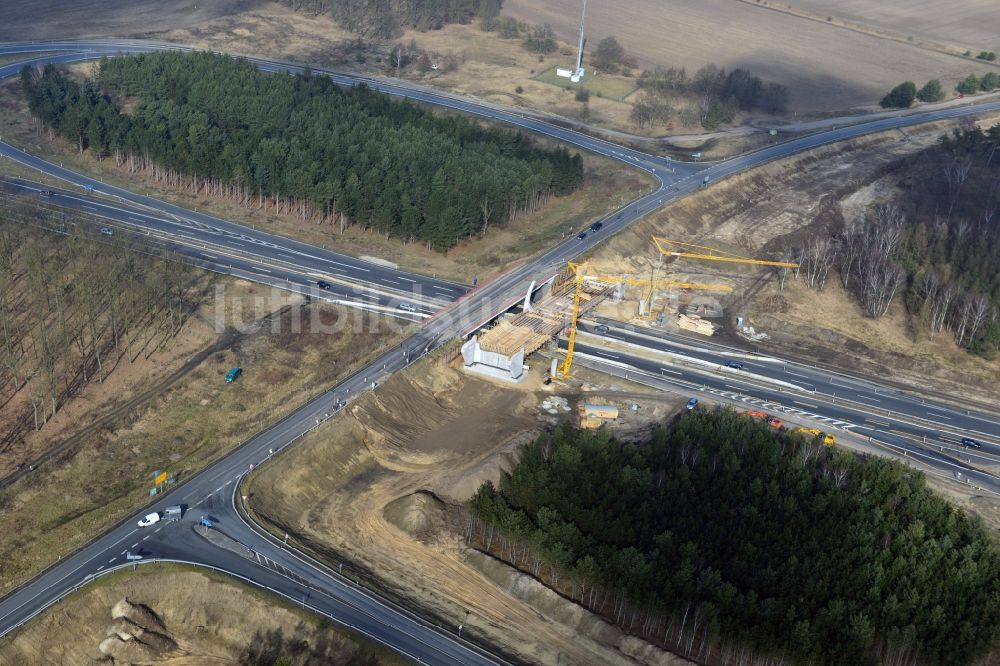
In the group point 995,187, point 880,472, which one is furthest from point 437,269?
point 995,187

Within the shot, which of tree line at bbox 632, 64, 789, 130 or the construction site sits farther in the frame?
tree line at bbox 632, 64, 789, 130

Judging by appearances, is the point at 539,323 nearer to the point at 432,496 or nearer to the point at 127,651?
the point at 432,496

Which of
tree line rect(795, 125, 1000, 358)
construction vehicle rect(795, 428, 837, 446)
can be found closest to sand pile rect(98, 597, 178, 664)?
construction vehicle rect(795, 428, 837, 446)

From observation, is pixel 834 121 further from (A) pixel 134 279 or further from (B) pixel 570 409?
(A) pixel 134 279

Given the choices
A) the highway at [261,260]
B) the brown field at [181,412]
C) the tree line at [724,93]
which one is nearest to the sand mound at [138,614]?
the brown field at [181,412]

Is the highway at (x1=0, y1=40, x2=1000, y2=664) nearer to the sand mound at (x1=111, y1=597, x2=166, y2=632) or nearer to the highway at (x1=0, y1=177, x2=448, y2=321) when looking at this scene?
the highway at (x1=0, y1=177, x2=448, y2=321)

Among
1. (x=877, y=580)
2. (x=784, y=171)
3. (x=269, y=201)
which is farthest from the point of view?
(x=784, y=171)

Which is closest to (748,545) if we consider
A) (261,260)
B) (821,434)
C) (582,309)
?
(821,434)
